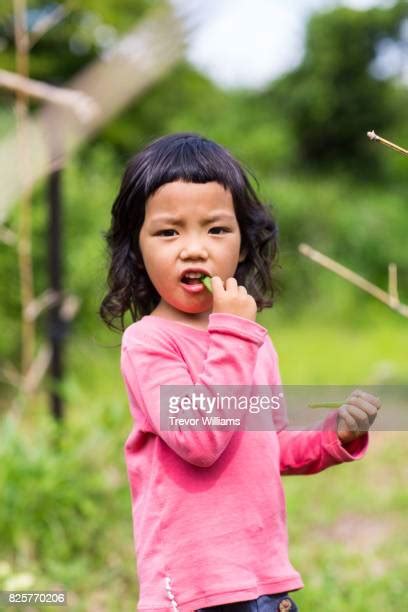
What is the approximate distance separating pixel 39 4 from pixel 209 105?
13.2 feet

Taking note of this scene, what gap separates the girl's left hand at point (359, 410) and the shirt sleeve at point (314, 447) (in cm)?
7

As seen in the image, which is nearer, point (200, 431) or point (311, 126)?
point (200, 431)

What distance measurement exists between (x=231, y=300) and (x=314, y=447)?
0.28m

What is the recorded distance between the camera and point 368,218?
30.9 ft

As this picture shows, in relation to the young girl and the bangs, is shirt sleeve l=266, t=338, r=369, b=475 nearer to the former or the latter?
the young girl

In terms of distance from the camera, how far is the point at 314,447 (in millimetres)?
1278

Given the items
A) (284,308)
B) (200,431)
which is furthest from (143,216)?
(284,308)

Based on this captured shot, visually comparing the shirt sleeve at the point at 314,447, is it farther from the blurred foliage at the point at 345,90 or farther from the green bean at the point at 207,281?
the blurred foliage at the point at 345,90

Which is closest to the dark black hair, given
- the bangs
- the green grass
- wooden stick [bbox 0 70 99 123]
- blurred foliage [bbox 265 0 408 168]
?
the bangs

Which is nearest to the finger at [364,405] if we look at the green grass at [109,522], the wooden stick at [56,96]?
the green grass at [109,522]

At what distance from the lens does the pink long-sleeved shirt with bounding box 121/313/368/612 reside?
1.11 meters

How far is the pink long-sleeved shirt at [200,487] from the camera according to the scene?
1113mm

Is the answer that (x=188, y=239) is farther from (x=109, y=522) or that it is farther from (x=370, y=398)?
(x=109, y=522)

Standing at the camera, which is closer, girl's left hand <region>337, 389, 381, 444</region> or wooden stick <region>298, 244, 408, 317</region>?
girl's left hand <region>337, 389, 381, 444</region>
